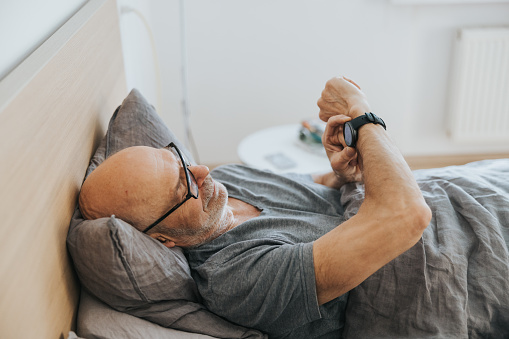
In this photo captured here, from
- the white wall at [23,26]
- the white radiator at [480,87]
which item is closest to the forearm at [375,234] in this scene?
the white wall at [23,26]

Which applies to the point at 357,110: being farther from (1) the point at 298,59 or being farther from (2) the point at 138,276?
(1) the point at 298,59

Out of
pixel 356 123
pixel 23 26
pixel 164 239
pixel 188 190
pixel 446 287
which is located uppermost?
pixel 23 26

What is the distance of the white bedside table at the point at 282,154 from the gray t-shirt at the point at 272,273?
2.40 feet

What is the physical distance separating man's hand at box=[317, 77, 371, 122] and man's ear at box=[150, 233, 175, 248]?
59 centimetres

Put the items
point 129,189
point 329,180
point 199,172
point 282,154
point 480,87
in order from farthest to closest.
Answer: point 480,87 → point 282,154 → point 329,180 → point 199,172 → point 129,189

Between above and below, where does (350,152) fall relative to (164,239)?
above

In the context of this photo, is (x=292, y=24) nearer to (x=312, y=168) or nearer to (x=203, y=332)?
(x=312, y=168)

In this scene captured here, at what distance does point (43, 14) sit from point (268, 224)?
0.73 m

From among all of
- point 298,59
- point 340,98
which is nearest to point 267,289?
point 340,98

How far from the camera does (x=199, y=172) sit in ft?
3.88

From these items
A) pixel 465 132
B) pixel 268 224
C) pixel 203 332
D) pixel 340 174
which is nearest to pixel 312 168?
pixel 340 174

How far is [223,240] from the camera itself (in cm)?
121

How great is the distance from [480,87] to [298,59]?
1172 mm

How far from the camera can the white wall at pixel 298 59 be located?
302 centimetres
